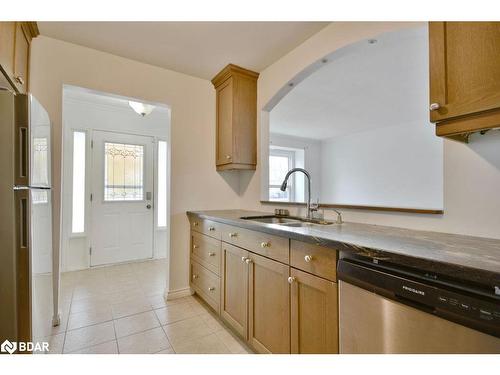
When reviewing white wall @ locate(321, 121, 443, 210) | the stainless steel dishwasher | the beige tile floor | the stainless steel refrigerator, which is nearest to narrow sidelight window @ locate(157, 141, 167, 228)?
the beige tile floor

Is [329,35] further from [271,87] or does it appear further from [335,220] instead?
[335,220]

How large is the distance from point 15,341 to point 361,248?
1.62 metres

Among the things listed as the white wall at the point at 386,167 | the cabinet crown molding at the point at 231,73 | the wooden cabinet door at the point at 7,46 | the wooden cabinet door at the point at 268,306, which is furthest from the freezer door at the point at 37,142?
the white wall at the point at 386,167

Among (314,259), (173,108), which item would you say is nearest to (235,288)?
(314,259)

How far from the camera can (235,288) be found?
1764mm

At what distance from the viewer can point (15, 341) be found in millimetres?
1145

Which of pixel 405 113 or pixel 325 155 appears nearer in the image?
pixel 405 113

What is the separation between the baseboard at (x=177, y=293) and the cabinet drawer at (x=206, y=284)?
0.31 ft

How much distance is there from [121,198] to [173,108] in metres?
1.87

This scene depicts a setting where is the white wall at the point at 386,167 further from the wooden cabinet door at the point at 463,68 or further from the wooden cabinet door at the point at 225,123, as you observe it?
the wooden cabinet door at the point at 463,68

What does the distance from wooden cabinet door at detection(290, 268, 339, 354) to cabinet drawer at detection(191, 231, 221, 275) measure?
893mm

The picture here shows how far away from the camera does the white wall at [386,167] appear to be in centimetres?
375
